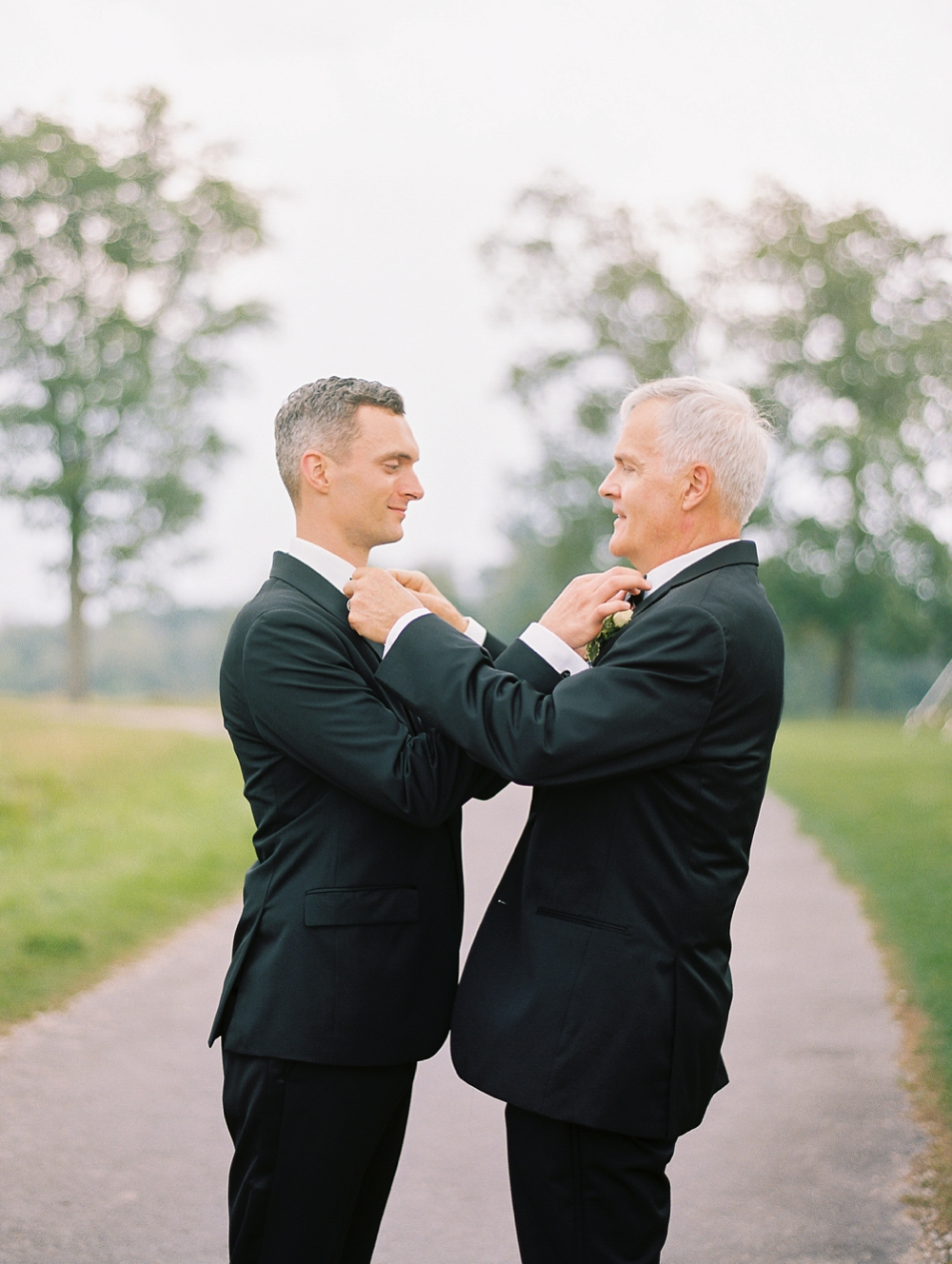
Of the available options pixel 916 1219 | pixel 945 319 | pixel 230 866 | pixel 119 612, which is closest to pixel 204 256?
pixel 119 612

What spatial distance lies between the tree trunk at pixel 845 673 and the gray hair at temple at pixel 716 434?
33713mm

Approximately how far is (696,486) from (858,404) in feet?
109

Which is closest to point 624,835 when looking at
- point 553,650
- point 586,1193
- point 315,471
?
point 553,650

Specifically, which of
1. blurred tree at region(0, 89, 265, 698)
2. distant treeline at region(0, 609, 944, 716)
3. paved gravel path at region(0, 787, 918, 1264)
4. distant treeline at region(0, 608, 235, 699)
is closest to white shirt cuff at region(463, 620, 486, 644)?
paved gravel path at region(0, 787, 918, 1264)

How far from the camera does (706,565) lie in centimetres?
269

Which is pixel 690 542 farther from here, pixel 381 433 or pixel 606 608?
pixel 381 433

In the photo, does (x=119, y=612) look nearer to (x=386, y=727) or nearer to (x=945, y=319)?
(x=945, y=319)

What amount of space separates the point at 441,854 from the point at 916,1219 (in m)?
2.38

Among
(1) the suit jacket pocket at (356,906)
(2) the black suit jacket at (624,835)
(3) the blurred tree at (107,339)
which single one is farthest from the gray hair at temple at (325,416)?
(3) the blurred tree at (107,339)

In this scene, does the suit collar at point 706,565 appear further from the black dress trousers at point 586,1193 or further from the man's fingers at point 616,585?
the black dress trousers at point 586,1193

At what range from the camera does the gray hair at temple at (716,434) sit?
271cm

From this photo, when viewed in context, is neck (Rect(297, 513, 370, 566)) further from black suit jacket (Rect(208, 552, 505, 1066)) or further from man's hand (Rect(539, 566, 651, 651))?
man's hand (Rect(539, 566, 651, 651))

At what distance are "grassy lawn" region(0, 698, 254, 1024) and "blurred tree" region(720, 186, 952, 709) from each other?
67.8 ft

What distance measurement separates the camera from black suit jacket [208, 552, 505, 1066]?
2625 millimetres
